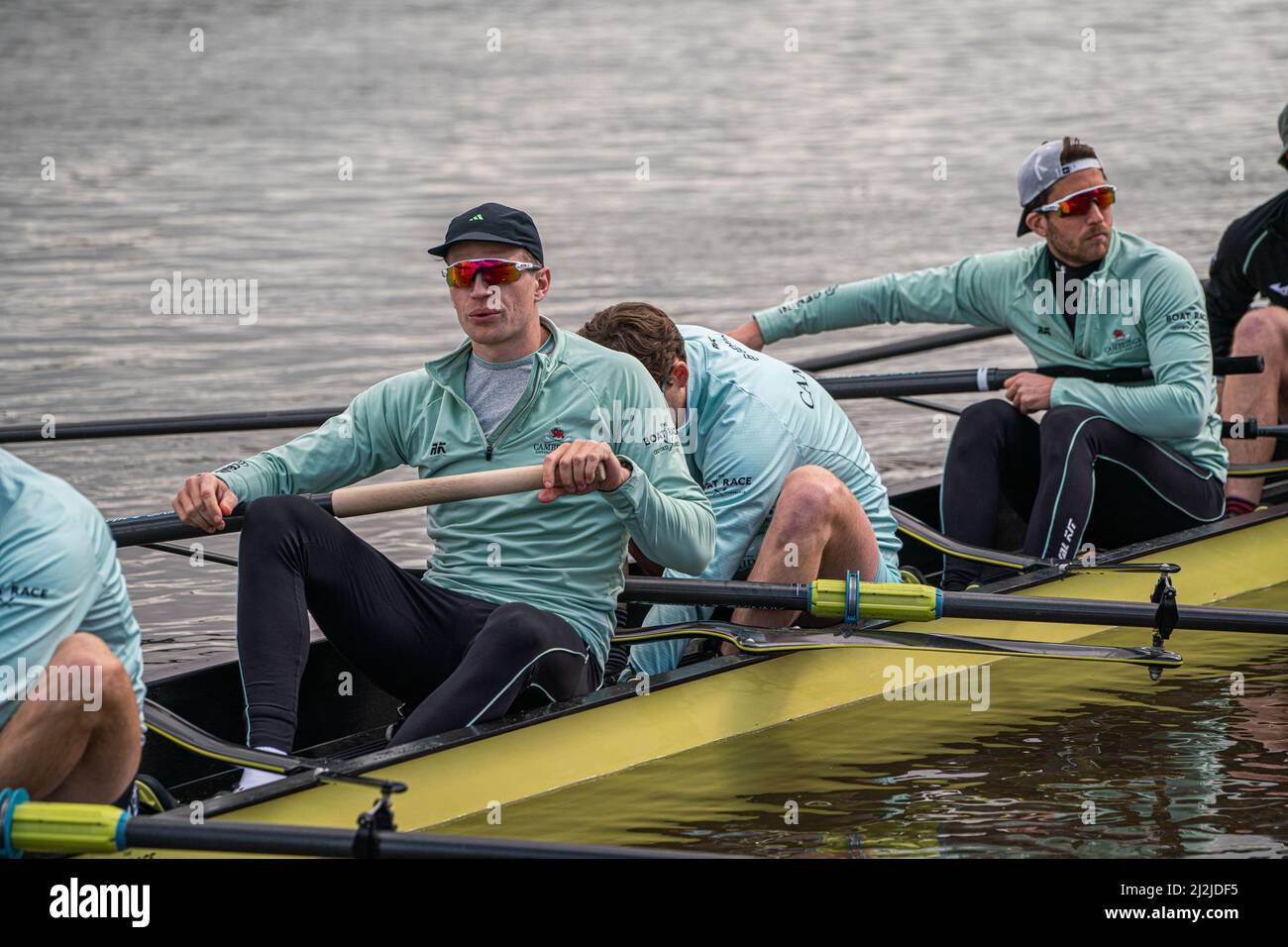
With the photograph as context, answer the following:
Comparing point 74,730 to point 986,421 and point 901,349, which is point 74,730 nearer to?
point 986,421

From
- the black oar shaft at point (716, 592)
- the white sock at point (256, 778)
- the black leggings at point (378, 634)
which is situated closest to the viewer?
the white sock at point (256, 778)

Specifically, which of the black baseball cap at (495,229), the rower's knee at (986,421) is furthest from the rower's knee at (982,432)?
the black baseball cap at (495,229)

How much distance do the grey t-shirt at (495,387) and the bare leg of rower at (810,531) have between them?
0.88 metres

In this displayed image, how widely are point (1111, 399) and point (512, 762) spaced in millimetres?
2815

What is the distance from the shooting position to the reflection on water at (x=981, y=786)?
534 centimetres

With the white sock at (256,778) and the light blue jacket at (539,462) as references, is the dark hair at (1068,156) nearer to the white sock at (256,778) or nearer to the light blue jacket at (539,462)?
the light blue jacket at (539,462)

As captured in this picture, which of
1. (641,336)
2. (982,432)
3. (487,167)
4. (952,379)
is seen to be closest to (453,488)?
(641,336)

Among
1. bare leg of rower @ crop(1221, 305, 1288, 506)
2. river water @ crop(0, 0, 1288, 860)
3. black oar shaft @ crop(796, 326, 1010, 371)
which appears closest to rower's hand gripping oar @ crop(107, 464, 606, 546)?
river water @ crop(0, 0, 1288, 860)

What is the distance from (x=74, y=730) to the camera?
3.90 m

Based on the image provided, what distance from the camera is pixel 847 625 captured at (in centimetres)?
570

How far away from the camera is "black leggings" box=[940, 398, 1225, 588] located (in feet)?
21.4

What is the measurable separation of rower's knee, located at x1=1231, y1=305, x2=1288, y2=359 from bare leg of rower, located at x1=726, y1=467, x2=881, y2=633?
284 cm
